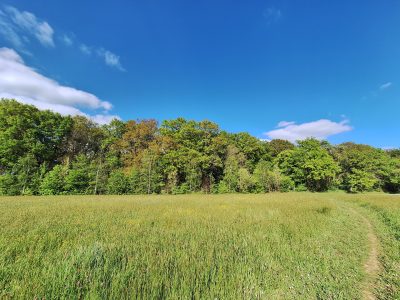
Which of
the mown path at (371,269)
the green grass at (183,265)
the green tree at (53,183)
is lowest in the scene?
the mown path at (371,269)

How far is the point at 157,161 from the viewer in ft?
129

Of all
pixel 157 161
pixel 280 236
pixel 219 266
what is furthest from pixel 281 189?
pixel 219 266

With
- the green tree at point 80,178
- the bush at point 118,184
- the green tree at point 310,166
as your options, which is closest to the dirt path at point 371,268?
the bush at point 118,184

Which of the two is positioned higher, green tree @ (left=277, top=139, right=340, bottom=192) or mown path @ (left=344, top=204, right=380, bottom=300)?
green tree @ (left=277, top=139, right=340, bottom=192)

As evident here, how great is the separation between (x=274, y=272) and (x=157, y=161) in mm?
36061

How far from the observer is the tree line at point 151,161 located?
33531 millimetres

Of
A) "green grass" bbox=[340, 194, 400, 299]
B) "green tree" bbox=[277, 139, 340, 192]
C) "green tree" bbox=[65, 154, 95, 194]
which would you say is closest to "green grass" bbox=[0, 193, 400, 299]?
"green grass" bbox=[340, 194, 400, 299]

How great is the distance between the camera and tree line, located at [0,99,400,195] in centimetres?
3353

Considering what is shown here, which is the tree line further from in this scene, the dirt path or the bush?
the dirt path

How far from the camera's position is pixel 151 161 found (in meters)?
38.0

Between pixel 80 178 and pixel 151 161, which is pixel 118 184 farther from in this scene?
pixel 151 161

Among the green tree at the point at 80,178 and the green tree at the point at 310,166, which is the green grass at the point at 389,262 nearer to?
the green tree at the point at 80,178

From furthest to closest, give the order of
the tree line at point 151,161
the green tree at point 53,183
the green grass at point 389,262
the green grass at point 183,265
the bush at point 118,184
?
1. the bush at point 118,184
2. the tree line at point 151,161
3. the green tree at point 53,183
4. the green grass at point 389,262
5. the green grass at point 183,265

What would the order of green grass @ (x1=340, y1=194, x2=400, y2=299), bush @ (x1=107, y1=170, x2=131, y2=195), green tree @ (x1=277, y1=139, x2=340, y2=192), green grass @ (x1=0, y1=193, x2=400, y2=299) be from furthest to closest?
1. green tree @ (x1=277, y1=139, x2=340, y2=192)
2. bush @ (x1=107, y1=170, x2=131, y2=195)
3. green grass @ (x1=340, y1=194, x2=400, y2=299)
4. green grass @ (x1=0, y1=193, x2=400, y2=299)
